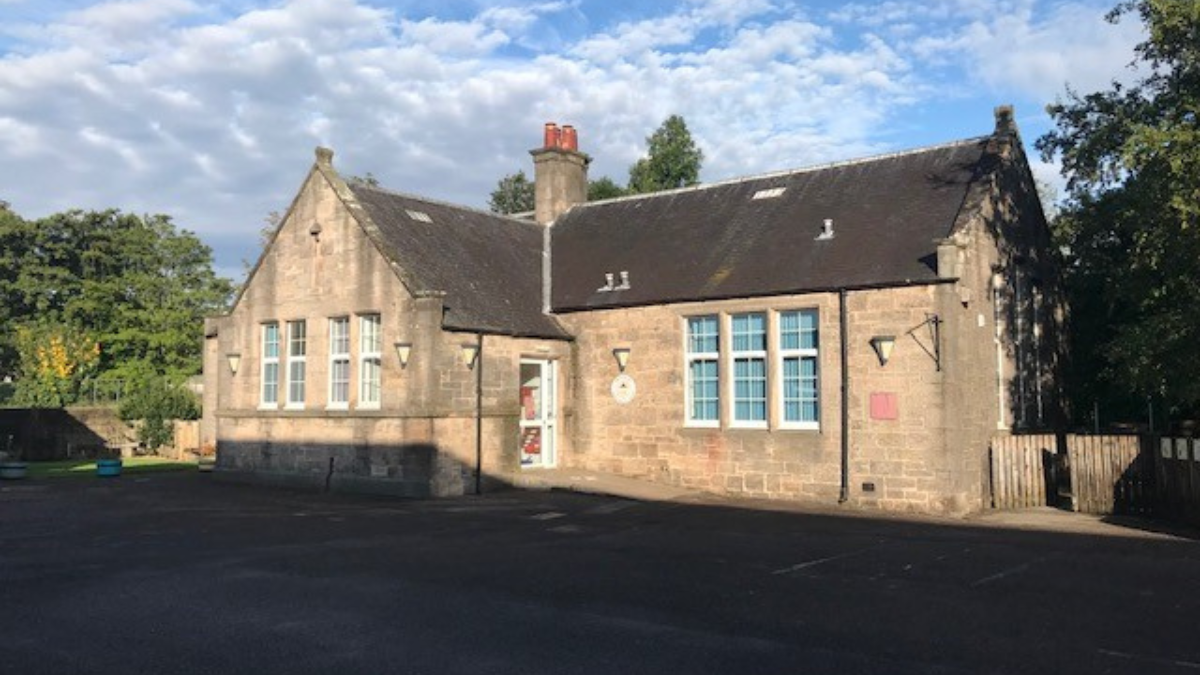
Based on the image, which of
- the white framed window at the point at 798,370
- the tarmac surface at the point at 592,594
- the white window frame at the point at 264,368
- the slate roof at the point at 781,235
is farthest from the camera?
the white window frame at the point at 264,368

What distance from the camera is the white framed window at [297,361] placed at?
70.1 feet

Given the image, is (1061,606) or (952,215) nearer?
(1061,606)

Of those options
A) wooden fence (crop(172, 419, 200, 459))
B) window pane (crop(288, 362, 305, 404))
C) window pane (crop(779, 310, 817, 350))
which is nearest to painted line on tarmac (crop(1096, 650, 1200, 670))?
window pane (crop(779, 310, 817, 350))

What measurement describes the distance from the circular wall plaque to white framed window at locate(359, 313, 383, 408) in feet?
17.0

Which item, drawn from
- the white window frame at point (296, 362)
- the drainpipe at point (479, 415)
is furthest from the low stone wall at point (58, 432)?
the drainpipe at point (479, 415)

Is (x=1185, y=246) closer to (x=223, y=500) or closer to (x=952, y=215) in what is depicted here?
(x=952, y=215)

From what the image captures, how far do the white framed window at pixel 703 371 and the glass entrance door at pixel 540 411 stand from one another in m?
3.40

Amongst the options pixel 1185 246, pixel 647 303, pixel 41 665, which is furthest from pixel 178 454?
pixel 1185 246

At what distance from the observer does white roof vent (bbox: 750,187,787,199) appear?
2169 centimetres

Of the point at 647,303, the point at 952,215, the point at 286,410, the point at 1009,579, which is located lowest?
the point at 1009,579

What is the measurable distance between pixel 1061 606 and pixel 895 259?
9.86 metres

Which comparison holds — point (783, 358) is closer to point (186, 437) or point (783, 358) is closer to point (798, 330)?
point (798, 330)

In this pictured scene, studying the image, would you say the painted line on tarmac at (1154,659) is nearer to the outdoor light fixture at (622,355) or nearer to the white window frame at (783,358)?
the white window frame at (783,358)

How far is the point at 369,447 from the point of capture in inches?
752
